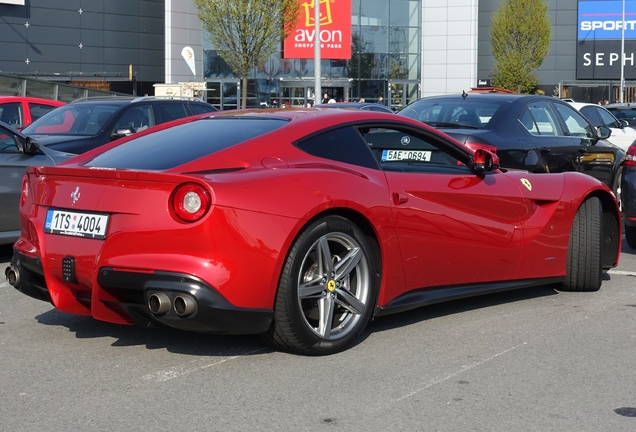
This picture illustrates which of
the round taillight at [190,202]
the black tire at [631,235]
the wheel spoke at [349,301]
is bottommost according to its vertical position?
the black tire at [631,235]

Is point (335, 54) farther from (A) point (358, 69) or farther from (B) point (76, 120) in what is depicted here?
(B) point (76, 120)

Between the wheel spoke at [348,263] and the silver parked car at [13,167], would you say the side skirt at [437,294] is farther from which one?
the silver parked car at [13,167]

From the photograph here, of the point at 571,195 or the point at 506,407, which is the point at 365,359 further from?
the point at 571,195

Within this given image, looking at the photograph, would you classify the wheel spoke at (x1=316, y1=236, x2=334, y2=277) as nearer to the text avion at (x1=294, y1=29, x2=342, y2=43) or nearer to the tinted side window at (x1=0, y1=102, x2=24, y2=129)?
the tinted side window at (x1=0, y1=102, x2=24, y2=129)

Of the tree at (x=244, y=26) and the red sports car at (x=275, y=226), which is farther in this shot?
the tree at (x=244, y=26)

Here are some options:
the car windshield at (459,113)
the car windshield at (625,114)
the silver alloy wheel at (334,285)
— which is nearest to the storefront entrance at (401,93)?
the car windshield at (625,114)

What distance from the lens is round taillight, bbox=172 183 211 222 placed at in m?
4.66

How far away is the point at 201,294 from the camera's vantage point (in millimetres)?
4594

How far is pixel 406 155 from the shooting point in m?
6.01

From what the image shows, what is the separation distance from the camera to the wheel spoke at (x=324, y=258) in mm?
5102

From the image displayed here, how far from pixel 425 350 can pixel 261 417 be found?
152 cm

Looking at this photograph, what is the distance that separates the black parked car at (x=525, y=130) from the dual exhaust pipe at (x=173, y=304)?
5.35 metres

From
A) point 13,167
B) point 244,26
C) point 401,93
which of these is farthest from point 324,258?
point 401,93

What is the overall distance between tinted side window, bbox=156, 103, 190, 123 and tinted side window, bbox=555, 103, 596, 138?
5.80 meters
